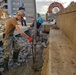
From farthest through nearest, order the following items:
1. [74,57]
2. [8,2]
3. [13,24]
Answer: [8,2]
[13,24]
[74,57]

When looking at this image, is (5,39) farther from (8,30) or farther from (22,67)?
(22,67)

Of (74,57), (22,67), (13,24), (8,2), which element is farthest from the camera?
(8,2)

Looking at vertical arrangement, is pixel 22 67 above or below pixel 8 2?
below

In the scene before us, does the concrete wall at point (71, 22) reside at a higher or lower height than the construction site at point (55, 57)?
higher

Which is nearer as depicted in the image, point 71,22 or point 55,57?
point 55,57

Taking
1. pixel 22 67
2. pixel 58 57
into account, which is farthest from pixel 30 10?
pixel 58 57

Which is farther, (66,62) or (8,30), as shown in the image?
(8,30)

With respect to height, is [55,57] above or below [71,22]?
below

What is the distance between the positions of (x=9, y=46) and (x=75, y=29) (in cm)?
230

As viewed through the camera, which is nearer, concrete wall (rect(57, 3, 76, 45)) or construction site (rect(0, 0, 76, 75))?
construction site (rect(0, 0, 76, 75))

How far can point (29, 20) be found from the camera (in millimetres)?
25078

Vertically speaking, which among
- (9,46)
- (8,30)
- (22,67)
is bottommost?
(22,67)

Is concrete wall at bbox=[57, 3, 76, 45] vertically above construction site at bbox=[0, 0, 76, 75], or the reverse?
concrete wall at bbox=[57, 3, 76, 45]

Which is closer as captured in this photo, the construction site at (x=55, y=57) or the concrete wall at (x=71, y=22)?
the construction site at (x=55, y=57)
